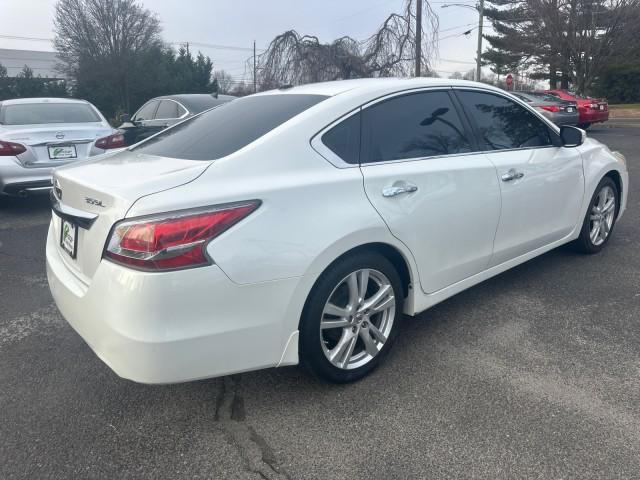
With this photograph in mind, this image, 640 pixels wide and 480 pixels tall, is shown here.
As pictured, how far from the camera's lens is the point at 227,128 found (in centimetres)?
297

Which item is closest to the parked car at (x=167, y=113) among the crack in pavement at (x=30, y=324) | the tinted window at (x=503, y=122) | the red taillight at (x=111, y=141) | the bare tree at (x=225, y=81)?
the red taillight at (x=111, y=141)

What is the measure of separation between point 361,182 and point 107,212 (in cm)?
119

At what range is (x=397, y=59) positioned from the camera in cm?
1508

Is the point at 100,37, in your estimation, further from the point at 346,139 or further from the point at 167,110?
the point at 346,139

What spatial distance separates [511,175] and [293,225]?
5.92 feet

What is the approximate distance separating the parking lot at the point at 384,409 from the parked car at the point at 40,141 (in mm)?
3324

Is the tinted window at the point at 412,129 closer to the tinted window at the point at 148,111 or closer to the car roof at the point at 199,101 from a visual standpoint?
the car roof at the point at 199,101

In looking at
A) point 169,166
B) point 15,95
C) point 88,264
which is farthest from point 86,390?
point 15,95

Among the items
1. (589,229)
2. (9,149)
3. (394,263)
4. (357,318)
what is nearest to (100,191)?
(357,318)

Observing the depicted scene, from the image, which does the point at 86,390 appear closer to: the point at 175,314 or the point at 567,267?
the point at 175,314

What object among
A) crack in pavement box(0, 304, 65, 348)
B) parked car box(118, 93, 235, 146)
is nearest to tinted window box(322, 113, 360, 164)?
crack in pavement box(0, 304, 65, 348)

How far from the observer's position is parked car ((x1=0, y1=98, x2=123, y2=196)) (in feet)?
21.0

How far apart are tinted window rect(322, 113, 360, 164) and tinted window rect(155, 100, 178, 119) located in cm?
630

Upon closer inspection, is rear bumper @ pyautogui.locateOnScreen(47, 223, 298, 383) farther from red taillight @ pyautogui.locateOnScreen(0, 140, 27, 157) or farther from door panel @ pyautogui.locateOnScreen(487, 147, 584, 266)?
red taillight @ pyautogui.locateOnScreen(0, 140, 27, 157)
